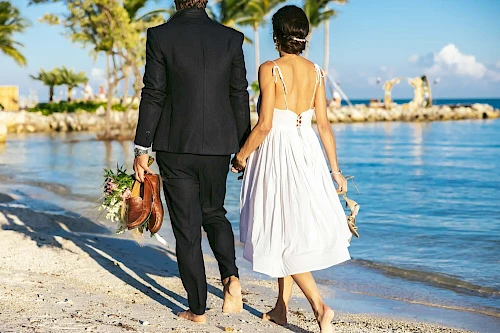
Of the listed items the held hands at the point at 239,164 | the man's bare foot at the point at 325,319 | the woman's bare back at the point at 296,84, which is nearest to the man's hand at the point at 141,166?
the held hands at the point at 239,164

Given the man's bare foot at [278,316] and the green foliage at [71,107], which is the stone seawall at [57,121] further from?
the man's bare foot at [278,316]

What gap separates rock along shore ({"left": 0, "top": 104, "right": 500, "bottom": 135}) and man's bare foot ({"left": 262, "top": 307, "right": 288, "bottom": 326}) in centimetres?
2491

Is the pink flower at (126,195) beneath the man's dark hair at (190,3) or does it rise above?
beneath

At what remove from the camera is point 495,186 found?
18016 mm

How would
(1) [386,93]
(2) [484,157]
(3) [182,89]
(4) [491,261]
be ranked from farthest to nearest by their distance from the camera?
(1) [386,93]
(2) [484,157]
(4) [491,261]
(3) [182,89]

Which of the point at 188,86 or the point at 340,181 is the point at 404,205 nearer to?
the point at 340,181

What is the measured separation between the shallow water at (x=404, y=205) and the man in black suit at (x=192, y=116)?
2561 mm

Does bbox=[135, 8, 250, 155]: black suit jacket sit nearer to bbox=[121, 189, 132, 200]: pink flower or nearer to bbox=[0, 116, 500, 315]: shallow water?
bbox=[121, 189, 132, 200]: pink flower

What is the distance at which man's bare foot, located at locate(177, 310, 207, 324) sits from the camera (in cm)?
439

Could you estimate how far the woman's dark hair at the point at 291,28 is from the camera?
420cm

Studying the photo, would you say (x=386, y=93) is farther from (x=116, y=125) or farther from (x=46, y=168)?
(x=46, y=168)

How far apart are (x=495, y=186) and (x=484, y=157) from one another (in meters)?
9.78

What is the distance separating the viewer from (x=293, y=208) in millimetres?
4172

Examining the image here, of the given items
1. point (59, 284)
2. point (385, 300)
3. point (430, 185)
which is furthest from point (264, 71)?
point (430, 185)
